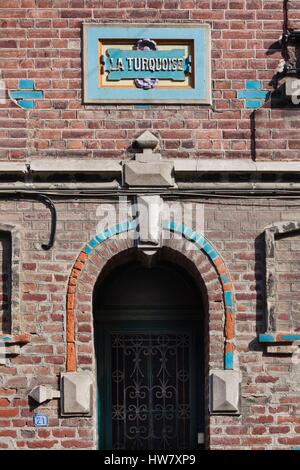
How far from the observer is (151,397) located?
33.9 feet

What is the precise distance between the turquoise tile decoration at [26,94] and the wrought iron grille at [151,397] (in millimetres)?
2363

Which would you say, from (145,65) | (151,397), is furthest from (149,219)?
(151,397)

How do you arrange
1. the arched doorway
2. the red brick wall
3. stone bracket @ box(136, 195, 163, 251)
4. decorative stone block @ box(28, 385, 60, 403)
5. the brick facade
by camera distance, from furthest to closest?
the arched doorway, the red brick wall, stone bracket @ box(136, 195, 163, 251), the brick facade, decorative stone block @ box(28, 385, 60, 403)

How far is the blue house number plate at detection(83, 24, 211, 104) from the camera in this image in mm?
10086

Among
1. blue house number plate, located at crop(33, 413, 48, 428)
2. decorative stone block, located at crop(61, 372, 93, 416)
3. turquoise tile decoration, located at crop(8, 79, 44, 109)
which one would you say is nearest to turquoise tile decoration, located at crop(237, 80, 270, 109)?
turquoise tile decoration, located at crop(8, 79, 44, 109)

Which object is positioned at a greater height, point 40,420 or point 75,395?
point 75,395

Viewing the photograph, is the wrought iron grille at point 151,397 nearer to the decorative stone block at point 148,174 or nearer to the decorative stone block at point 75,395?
the decorative stone block at point 75,395

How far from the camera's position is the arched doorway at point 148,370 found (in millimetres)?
10328

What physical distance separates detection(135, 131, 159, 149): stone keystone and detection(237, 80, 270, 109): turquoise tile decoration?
0.86 metres

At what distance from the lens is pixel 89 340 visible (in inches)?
388

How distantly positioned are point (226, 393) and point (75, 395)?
1282 mm

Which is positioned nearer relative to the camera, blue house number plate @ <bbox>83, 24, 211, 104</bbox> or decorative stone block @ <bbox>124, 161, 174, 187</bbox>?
decorative stone block @ <bbox>124, 161, 174, 187</bbox>

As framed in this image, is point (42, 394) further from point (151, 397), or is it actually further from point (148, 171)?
point (148, 171)

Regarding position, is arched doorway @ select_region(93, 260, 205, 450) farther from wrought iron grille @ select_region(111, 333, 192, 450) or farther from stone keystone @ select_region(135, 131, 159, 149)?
stone keystone @ select_region(135, 131, 159, 149)
